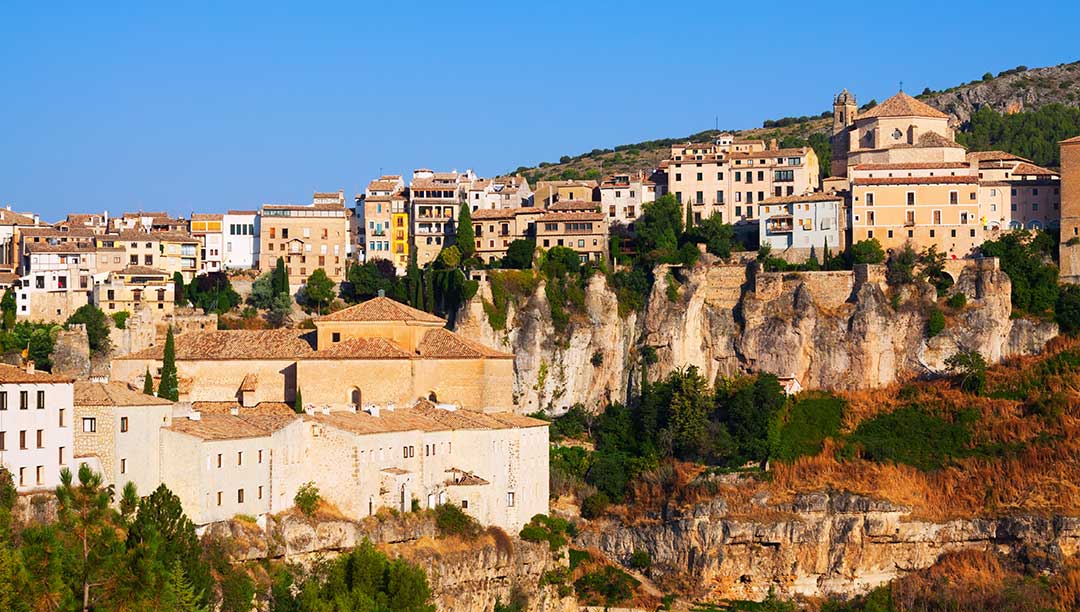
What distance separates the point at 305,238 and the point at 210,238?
16.3 feet

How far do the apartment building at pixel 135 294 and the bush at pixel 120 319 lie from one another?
711mm

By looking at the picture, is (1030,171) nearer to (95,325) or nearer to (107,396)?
(95,325)

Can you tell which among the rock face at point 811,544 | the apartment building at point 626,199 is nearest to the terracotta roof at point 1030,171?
the apartment building at point 626,199

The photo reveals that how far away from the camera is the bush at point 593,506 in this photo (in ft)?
234

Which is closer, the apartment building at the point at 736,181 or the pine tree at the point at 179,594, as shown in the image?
the pine tree at the point at 179,594

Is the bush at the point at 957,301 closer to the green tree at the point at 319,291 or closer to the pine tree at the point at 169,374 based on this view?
the green tree at the point at 319,291

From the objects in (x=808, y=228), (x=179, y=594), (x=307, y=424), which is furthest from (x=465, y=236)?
(x=179, y=594)

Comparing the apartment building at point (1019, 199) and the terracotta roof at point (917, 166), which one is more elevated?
the terracotta roof at point (917, 166)

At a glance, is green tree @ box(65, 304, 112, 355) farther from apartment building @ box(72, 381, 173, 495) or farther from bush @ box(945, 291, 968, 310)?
bush @ box(945, 291, 968, 310)

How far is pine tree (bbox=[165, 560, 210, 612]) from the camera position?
135 ft

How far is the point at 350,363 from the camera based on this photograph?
221ft

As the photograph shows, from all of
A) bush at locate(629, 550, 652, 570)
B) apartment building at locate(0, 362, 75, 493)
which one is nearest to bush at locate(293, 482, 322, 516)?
apartment building at locate(0, 362, 75, 493)

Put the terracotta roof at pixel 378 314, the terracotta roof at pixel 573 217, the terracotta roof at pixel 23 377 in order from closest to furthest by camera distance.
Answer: the terracotta roof at pixel 23 377 → the terracotta roof at pixel 378 314 → the terracotta roof at pixel 573 217

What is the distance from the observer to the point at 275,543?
53.0 metres
